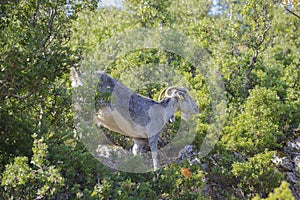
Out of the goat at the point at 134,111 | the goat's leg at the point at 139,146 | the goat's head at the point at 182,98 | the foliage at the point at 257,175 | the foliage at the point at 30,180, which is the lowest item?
the foliage at the point at 30,180

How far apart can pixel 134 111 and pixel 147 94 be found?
3.21 m

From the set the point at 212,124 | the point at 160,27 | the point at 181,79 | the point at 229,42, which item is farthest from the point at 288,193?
the point at 160,27

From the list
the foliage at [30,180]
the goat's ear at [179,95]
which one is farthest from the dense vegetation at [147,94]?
the goat's ear at [179,95]

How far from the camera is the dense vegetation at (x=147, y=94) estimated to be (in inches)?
268

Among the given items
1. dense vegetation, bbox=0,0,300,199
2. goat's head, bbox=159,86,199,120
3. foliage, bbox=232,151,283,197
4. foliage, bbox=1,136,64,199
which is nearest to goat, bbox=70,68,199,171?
goat's head, bbox=159,86,199,120

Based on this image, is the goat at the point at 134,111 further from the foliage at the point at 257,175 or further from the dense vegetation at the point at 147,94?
the foliage at the point at 257,175

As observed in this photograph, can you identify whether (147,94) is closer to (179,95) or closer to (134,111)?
(179,95)

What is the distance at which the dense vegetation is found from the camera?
6809 mm

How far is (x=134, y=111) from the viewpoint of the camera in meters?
8.47

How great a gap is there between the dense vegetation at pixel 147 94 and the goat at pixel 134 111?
0.66 meters

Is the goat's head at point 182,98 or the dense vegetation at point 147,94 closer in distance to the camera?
the dense vegetation at point 147,94

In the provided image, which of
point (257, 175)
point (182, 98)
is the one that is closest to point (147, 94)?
point (182, 98)

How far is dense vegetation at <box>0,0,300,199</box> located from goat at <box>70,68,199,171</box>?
0.66m

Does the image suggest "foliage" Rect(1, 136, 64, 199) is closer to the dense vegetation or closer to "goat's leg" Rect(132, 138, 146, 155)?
the dense vegetation
